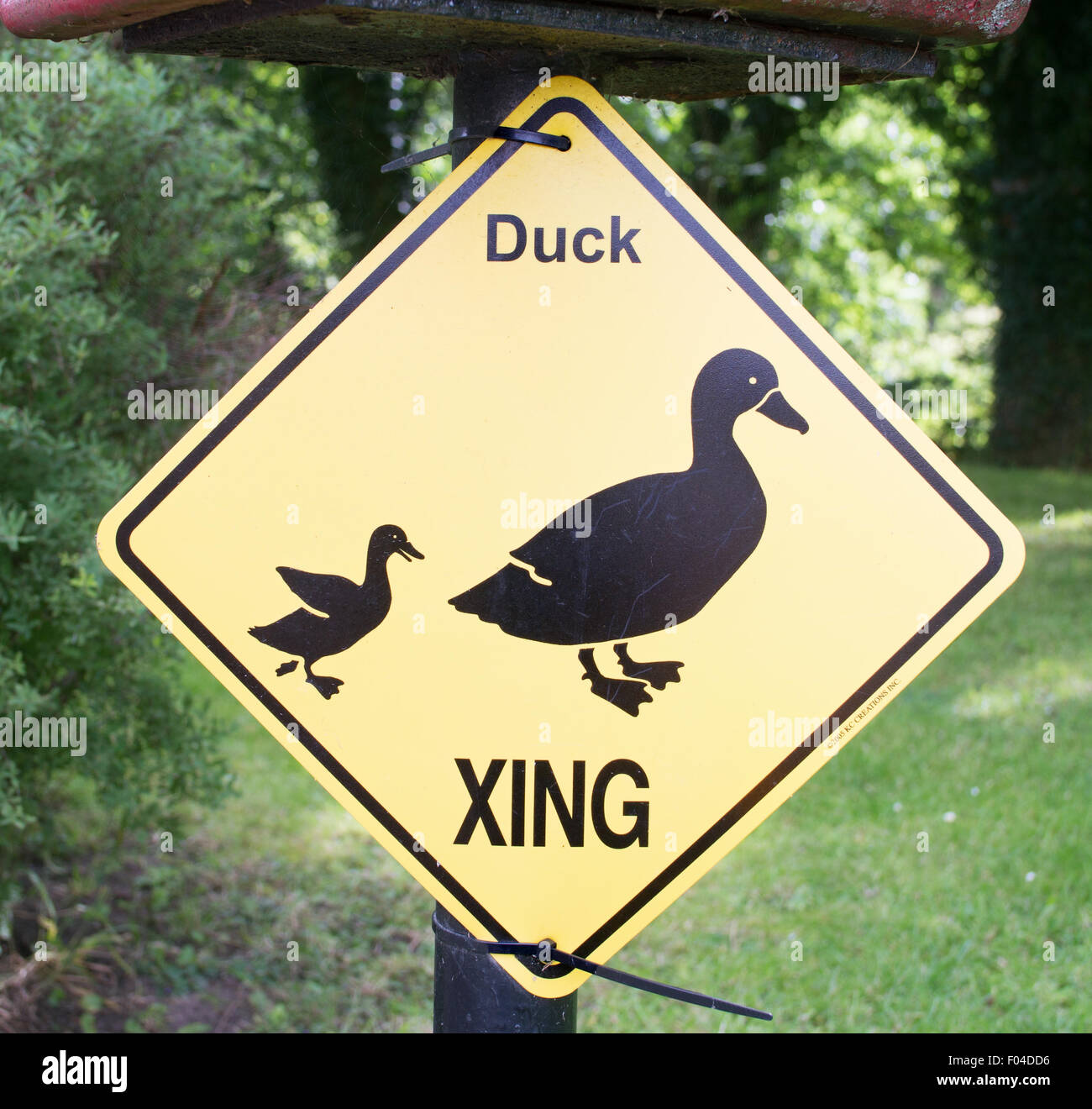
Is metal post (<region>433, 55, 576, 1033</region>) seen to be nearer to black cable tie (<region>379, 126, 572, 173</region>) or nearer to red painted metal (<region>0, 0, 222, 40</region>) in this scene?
black cable tie (<region>379, 126, 572, 173</region>)

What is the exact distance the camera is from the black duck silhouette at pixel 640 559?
1690mm

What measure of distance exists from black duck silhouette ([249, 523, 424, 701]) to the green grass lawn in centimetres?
232

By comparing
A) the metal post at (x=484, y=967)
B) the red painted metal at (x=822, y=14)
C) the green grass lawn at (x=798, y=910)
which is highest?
the red painted metal at (x=822, y=14)

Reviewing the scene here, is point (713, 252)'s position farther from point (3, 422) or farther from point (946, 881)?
point (946, 881)

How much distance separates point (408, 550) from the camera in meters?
1.69

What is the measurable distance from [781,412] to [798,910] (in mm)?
2959

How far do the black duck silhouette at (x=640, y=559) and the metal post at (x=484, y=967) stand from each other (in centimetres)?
48

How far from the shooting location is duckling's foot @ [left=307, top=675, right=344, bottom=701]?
5.61 feet

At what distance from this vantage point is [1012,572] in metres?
1.67

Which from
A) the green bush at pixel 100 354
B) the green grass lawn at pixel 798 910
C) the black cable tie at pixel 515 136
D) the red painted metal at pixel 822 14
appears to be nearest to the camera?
the red painted metal at pixel 822 14

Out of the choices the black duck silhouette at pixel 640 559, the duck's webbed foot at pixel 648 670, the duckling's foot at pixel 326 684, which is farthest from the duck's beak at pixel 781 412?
the duckling's foot at pixel 326 684

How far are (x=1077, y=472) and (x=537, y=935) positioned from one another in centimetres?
1284

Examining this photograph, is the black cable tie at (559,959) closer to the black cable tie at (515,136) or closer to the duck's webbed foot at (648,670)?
the duck's webbed foot at (648,670)

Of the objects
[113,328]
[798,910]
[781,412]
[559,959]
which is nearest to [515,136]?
[781,412]
